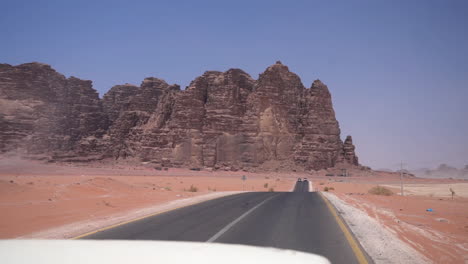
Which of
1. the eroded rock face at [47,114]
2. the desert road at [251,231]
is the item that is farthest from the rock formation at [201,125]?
the desert road at [251,231]

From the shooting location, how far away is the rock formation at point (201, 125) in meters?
93.1

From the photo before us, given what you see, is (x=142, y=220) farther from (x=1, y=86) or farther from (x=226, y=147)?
(x=1, y=86)

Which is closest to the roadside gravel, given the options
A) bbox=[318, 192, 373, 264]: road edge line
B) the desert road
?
bbox=[318, 192, 373, 264]: road edge line

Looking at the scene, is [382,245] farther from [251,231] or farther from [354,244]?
[251,231]

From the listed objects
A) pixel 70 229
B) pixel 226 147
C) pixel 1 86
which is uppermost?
pixel 1 86

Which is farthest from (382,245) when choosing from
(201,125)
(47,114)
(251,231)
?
(47,114)

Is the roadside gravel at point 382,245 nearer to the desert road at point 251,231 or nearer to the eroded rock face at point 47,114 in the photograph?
the desert road at point 251,231

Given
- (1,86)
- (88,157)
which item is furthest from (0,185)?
(1,86)

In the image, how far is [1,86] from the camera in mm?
103312

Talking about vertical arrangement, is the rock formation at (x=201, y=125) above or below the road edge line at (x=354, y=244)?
above

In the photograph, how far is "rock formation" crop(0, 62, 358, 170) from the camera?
93.1m

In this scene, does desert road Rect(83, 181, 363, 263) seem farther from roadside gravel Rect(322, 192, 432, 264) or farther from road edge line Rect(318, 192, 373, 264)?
roadside gravel Rect(322, 192, 432, 264)

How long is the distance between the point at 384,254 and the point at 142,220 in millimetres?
7670

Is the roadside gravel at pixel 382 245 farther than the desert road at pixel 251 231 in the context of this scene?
No
